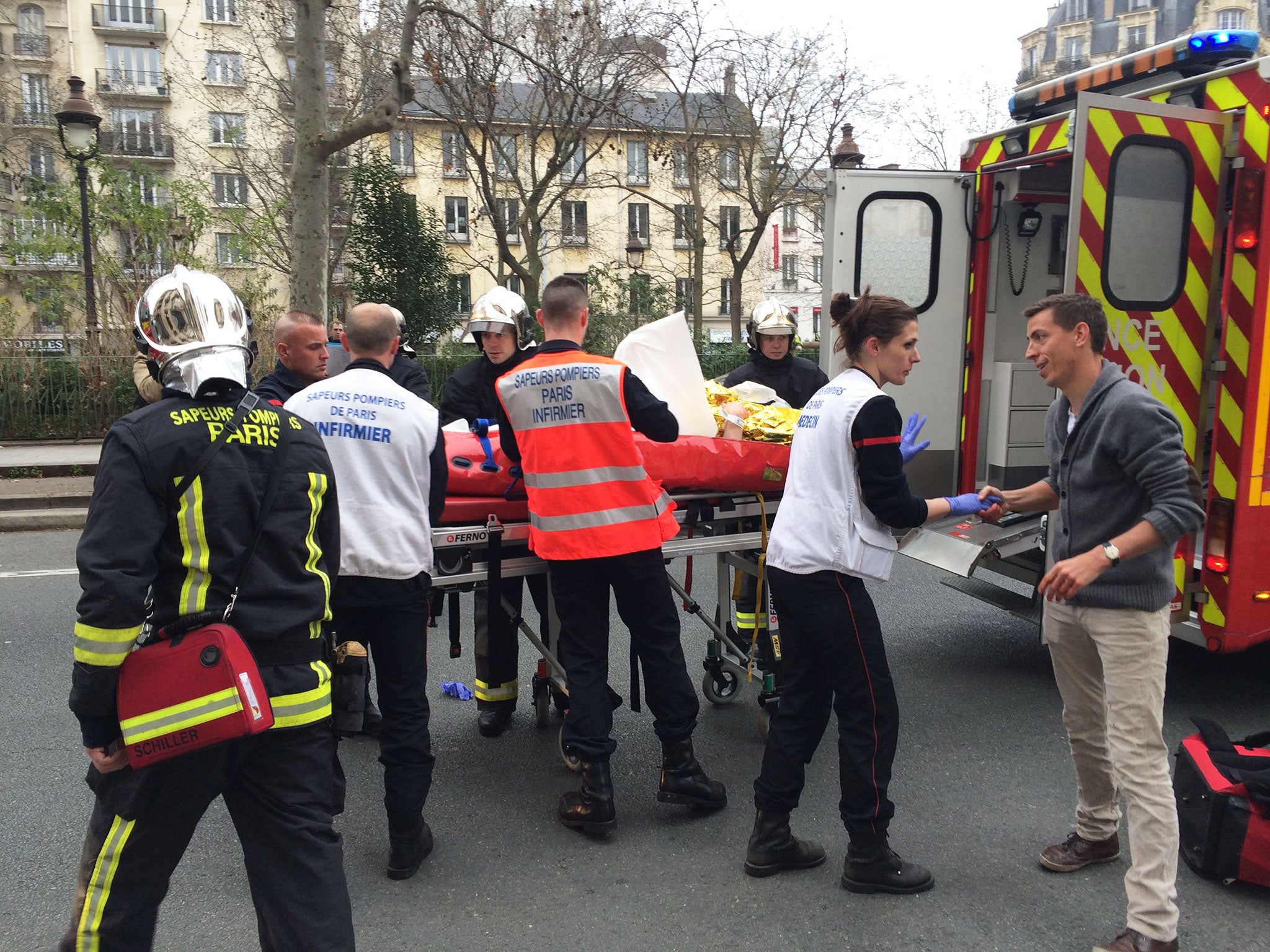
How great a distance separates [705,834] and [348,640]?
148 centimetres

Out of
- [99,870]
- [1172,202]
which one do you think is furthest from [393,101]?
[99,870]

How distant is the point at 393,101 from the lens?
1098cm

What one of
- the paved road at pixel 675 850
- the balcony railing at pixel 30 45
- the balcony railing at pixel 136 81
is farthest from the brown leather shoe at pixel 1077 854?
the balcony railing at pixel 30 45

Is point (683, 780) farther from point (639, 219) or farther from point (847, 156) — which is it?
point (639, 219)

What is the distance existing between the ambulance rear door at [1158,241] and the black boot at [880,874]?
85.3 inches

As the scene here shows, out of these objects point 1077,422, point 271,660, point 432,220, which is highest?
point 432,220

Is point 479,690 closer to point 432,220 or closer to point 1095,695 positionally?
point 1095,695

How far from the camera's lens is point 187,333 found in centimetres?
219

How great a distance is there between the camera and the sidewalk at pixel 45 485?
396 inches

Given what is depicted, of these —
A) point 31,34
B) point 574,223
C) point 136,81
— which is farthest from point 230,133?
point 31,34

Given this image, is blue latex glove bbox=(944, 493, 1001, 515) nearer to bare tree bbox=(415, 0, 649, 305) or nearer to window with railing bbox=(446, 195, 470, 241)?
bare tree bbox=(415, 0, 649, 305)

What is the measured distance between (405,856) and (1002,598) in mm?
3407

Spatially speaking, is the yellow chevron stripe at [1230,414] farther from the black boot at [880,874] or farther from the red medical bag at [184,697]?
the red medical bag at [184,697]

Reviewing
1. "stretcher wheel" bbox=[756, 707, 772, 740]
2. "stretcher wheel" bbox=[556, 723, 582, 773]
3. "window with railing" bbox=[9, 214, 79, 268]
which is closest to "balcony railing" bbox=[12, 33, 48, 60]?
"window with railing" bbox=[9, 214, 79, 268]
